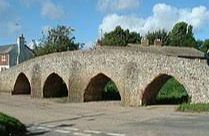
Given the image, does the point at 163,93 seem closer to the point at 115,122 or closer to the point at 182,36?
the point at 115,122

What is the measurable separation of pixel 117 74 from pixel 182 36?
61.9 metres

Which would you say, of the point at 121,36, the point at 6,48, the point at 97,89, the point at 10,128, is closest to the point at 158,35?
the point at 121,36

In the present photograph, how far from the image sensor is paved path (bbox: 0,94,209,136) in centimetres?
2062

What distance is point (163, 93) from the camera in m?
44.2

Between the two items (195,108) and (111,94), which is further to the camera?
(111,94)

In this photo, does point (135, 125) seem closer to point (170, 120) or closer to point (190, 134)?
point (170, 120)

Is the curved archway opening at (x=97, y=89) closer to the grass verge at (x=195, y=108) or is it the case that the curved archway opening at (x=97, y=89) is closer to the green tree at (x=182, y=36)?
the grass verge at (x=195, y=108)

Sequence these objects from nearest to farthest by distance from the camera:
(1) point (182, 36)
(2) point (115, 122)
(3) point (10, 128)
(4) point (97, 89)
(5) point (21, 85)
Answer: (3) point (10, 128) < (2) point (115, 122) < (4) point (97, 89) < (5) point (21, 85) < (1) point (182, 36)

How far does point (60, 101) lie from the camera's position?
A: 41.5 meters

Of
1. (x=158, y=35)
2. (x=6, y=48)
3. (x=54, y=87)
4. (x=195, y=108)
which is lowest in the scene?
(x=195, y=108)

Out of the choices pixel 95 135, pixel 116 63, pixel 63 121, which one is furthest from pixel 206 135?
pixel 116 63

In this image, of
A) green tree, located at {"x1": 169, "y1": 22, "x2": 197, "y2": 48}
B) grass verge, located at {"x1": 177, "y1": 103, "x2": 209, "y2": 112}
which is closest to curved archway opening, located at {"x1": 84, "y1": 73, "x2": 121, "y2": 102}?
grass verge, located at {"x1": 177, "y1": 103, "x2": 209, "y2": 112}

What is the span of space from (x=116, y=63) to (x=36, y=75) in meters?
11.8

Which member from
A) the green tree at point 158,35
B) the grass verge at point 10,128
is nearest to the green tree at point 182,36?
the green tree at point 158,35
